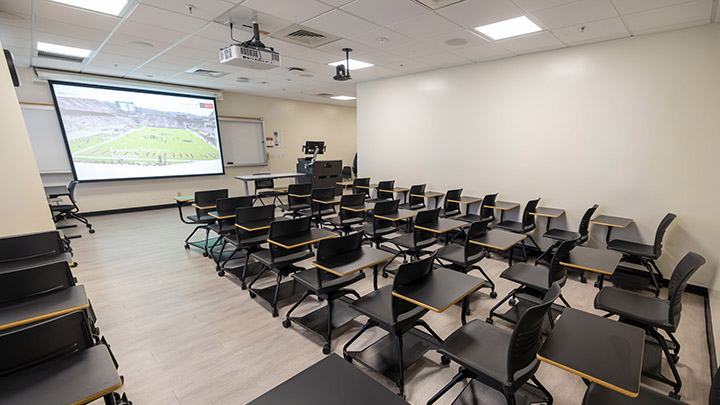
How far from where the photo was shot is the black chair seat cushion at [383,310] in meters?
1.98

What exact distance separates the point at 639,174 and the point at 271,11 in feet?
16.6

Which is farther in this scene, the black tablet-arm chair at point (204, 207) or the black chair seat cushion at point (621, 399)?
the black tablet-arm chair at point (204, 207)

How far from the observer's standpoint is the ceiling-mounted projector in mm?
3348

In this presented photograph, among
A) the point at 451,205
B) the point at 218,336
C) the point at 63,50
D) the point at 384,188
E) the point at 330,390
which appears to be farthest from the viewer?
the point at 384,188

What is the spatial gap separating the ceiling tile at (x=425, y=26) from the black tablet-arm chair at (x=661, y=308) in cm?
320

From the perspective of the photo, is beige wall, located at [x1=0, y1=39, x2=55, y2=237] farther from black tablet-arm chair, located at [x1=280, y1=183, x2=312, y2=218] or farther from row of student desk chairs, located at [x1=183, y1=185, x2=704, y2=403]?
black tablet-arm chair, located at [x1=280, y1=183, x2=312, y2=218]

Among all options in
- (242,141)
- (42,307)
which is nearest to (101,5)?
(42,307)

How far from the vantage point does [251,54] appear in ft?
11.3

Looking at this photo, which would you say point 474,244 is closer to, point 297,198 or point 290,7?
point 290,7

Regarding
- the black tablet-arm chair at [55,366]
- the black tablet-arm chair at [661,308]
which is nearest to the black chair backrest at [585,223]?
the black tablet-arm chair at [661,308]

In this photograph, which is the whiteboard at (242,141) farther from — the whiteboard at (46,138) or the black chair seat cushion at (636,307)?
the black chair seat cushion at (636,307)

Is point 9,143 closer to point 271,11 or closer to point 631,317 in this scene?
point 271,11

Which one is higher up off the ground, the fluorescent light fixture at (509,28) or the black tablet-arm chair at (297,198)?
the fluorescent light fixture at (509,28)

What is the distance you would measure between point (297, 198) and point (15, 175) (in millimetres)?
3785
